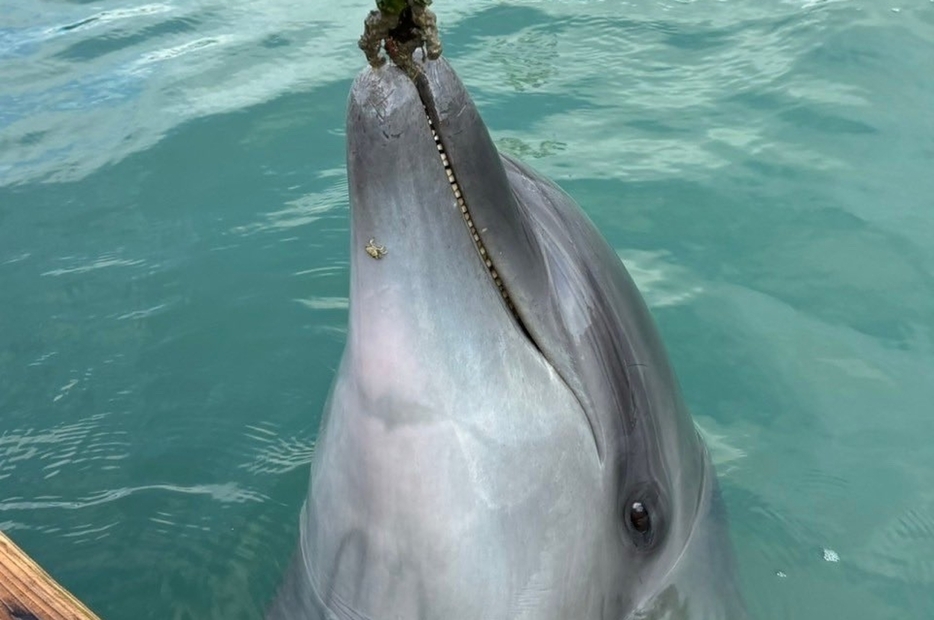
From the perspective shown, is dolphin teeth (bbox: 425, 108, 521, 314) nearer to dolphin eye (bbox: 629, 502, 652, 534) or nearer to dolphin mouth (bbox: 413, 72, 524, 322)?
dolphin mouth (bbox: 413, 72, 524, 322)

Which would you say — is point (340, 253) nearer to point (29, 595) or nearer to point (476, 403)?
point (476, 403)

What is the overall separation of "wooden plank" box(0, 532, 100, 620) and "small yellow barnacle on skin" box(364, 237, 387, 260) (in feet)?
3.53

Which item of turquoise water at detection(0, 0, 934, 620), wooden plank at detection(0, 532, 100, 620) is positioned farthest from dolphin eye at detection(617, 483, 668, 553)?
wooden plank at detection(0, 532, 100, 620)

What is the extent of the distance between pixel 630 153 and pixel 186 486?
12.6 ft

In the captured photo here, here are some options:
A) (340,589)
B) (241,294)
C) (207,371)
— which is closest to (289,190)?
(241,294)

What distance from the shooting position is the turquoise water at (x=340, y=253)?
5.01 metres

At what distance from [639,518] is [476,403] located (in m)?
0.69

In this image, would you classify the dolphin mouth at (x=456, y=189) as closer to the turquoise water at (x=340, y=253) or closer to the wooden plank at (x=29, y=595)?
the wooden plank at (x=29, y=595)

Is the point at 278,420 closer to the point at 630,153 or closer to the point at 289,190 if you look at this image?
the point at 289,190

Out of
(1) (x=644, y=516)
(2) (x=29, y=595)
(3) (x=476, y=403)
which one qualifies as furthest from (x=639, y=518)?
(2) (x=29, y=595)

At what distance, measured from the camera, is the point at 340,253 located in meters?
6.77

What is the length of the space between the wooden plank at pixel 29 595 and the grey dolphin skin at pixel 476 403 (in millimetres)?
A: 797

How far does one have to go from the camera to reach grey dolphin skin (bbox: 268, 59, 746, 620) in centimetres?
284

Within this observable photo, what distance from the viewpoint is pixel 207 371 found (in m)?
5.94
